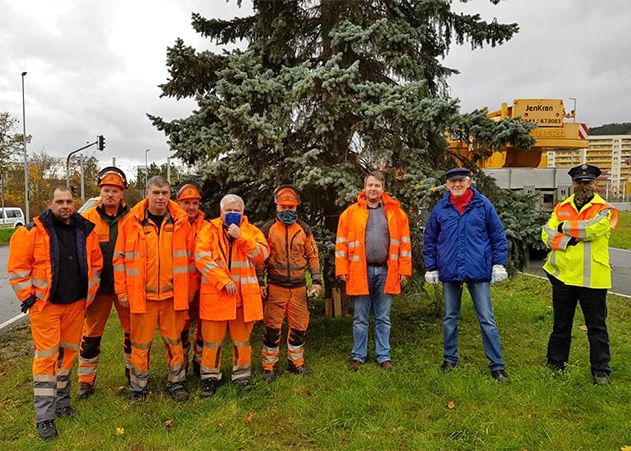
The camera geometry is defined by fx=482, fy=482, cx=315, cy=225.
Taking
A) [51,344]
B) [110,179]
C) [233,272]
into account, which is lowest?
[51,344]

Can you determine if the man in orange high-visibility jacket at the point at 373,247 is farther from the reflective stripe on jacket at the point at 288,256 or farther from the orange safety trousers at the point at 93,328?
the orange safety trousers at the point at 93,328

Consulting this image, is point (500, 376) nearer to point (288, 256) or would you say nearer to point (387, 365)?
point (387, 365)

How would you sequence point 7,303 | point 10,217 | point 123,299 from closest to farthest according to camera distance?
1. point 123,299
2. point 7,303
3. point 10,217

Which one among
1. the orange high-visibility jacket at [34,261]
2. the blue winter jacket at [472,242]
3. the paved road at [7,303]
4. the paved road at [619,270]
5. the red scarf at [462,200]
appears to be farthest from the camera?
the paved road at [619,270]

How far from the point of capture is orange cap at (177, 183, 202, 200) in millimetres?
4895

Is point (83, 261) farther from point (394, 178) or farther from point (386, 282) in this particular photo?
point (394, 178)

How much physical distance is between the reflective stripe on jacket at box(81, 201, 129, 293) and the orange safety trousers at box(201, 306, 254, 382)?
39.5 inches

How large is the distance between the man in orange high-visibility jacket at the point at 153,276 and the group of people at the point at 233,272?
0.01 meters

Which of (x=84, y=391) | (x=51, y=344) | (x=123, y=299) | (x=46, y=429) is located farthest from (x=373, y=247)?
(x=46, y=429)

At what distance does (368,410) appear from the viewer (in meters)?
4.38

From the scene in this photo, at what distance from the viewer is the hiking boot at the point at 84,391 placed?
4840 millimetres

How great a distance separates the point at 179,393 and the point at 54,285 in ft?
5.09

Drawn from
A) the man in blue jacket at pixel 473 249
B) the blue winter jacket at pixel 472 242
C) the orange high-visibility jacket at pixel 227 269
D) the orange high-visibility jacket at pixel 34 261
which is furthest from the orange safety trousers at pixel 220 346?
the blue winter jacket at pixel 472 242

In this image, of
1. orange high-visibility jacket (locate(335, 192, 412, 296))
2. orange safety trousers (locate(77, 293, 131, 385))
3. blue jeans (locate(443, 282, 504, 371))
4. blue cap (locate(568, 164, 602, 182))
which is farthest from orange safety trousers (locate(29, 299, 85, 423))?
blue cap (locate(568, 164, 602, 182))
